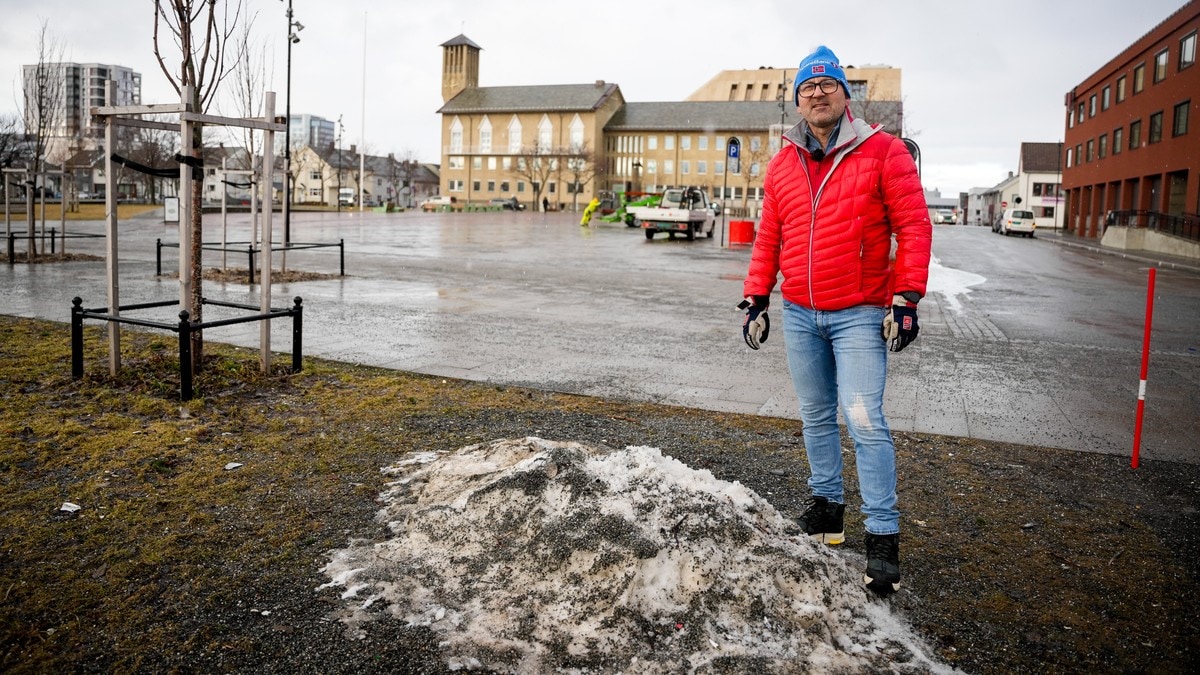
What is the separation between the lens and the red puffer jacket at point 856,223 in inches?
146

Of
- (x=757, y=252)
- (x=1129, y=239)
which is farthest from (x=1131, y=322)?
(x=1129, y=239)

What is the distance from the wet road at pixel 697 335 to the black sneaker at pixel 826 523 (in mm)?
2557

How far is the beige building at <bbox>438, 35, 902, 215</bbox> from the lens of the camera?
110m

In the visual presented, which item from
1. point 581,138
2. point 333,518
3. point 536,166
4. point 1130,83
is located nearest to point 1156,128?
point 1130,83

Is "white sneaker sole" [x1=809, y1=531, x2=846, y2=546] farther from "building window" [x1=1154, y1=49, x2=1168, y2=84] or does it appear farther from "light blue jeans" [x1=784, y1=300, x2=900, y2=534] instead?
"building window" [x1=1154, y1=49, x2=1168, y2=84]

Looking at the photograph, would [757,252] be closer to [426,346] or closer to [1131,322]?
[426,346]

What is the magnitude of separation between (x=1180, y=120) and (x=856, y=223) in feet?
152

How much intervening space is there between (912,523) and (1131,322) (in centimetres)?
1118

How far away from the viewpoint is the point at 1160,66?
4509 centimetres

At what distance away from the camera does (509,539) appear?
3.79 meters

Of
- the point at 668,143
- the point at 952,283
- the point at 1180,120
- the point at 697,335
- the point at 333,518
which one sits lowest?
the point at 333,518

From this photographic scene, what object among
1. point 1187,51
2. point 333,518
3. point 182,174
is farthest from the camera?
point 1187,51

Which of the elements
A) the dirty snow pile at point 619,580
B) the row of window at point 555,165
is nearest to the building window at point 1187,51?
the dirty snow pile at point 619,580

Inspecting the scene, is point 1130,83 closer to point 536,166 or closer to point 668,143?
point 668,143
